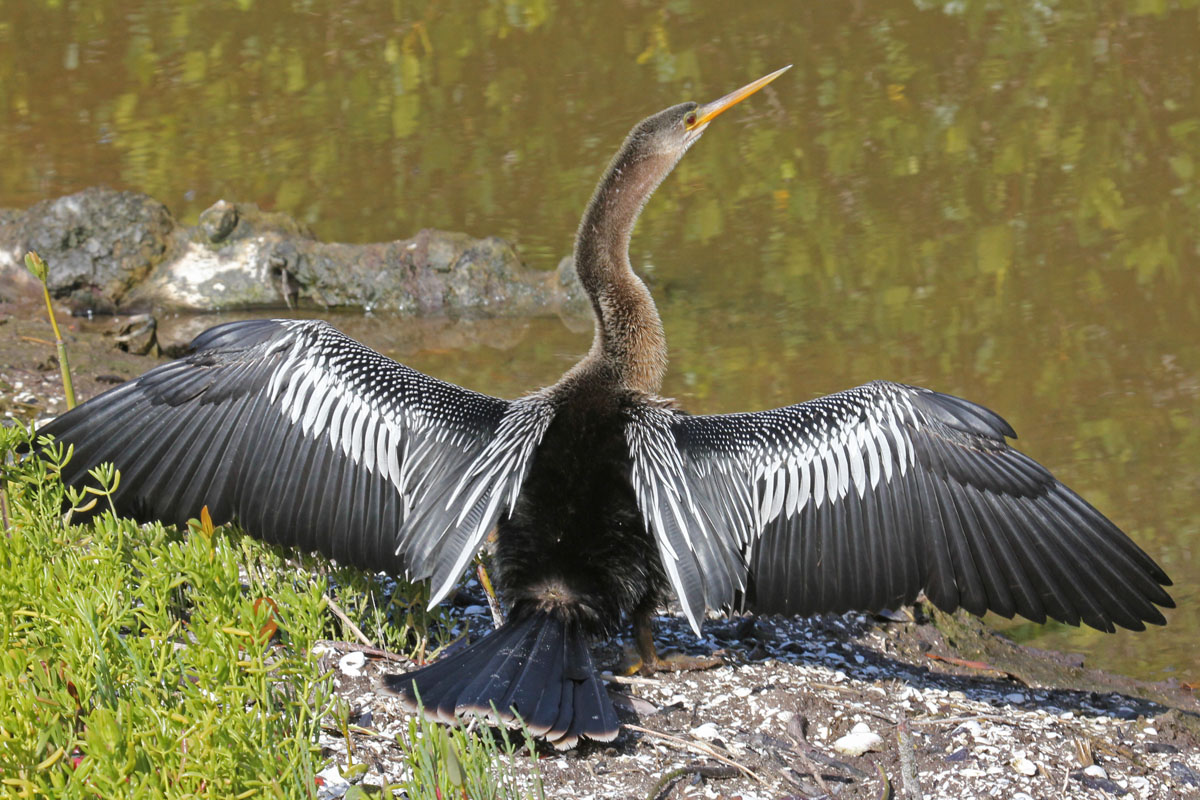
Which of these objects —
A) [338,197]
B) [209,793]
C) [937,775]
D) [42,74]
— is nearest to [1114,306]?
[937,775]

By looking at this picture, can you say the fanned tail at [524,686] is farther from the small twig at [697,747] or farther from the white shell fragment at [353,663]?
the white shell fragment at [353,663]

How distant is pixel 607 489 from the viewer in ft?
12.8

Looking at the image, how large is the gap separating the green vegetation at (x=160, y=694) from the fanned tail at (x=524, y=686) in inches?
6.3

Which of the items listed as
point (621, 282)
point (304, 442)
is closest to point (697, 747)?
point (304, 442)

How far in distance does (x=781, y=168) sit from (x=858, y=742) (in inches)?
229

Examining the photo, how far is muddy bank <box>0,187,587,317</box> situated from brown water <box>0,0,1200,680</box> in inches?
12.2

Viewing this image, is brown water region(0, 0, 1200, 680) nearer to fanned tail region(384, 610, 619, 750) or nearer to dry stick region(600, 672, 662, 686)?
dry stick region(600, 672, 662, 686)

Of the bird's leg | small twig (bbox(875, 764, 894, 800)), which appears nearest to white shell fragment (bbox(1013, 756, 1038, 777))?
small twig (bbox(875, 764, 894, 800))

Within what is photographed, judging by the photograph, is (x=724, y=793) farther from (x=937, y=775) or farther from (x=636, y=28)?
(x=636, y=28)

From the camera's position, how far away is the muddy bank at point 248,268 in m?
7.56

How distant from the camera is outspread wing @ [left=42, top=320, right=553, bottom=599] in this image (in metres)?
3.94

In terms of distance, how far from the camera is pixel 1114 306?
710 cm

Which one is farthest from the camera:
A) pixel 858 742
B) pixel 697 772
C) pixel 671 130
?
pixel 671 130

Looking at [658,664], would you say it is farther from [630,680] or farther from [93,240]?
[93,240]
